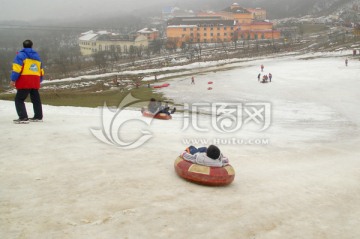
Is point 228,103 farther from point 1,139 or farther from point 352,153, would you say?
point 1,139

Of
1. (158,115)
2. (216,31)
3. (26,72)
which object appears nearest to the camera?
(26,72)

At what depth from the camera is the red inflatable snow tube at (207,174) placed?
23.6ft

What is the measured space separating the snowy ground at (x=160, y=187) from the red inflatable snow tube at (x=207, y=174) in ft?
0.44

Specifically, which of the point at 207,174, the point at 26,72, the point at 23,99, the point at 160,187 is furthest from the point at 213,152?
the point at 23,99

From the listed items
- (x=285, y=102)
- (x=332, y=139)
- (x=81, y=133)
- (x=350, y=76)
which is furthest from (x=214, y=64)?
(x=81, y=133)

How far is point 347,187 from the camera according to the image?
27.0 ft

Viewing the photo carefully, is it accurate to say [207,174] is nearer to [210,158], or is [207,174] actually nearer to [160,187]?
[210,158]

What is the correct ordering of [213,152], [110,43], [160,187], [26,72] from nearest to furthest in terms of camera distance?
[160,187] → [213,152] → [26,72] → [110,43]

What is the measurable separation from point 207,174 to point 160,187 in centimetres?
99

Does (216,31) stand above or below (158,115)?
above

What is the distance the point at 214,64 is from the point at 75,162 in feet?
200

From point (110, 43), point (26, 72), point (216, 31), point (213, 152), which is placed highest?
point (216, 31)

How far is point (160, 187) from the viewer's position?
691 cm

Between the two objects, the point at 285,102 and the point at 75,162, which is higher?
the point at 75,162
